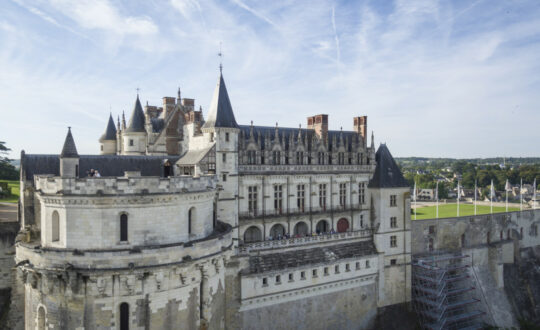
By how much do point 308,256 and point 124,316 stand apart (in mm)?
14037

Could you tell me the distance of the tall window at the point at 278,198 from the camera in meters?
32.1

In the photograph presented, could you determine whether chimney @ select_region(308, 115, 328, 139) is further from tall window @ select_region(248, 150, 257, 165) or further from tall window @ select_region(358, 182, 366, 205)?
tall window @ select_region(248, 150, 257, 165)

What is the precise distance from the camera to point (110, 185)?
17281mm

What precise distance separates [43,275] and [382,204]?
23.6 m

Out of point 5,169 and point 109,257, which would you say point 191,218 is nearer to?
point 109,257

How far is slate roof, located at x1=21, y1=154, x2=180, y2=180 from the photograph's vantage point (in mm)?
23469

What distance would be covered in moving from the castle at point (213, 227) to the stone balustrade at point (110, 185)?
0.15 feet

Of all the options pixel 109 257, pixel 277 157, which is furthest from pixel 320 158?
pixel 109 257

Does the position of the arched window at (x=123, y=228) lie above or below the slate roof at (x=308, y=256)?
above

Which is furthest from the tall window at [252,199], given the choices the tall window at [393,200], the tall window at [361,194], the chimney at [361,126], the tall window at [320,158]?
the chimney at [361,126]

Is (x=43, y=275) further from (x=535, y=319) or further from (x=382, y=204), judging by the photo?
(x=535, y=319)

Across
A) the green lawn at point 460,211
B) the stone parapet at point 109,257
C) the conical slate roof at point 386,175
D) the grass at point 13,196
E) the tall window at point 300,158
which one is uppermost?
Result: the tall window at point 300,158

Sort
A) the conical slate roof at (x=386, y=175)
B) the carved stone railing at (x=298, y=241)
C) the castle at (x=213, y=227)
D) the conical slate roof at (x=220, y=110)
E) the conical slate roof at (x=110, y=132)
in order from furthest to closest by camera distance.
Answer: the conical slate roof at (x=110, y=132)
the conical slate roof at (x=386, y=175)
the conical slate roof at (x=220, y=110)
the carved stone railing at (x=298, y=241)
the castle at (x=213, y=227)

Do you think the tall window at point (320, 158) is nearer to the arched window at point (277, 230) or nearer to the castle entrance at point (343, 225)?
the castle entrance at point (343, 225)
